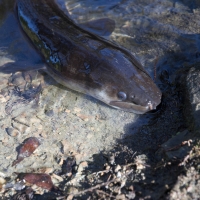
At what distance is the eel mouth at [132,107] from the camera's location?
3.64m

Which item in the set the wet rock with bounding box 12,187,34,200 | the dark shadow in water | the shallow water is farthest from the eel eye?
the wet rock with bounding box 12,187,34,200

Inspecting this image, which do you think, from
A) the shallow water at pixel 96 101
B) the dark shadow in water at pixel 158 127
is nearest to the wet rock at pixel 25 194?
the shallow water at pixel 96 101

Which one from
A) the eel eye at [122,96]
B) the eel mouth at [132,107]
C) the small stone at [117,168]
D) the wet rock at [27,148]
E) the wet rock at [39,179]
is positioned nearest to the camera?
the small stone at [117,168]

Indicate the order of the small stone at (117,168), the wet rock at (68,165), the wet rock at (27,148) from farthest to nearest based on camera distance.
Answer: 1. the wet rock at (27,148)
2. the wet rock at (68,165)
3. the small stone at (117,168)

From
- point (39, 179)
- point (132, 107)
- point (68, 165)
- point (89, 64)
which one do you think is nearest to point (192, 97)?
point (132, 107)

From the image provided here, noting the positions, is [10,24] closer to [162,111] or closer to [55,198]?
[162,111]

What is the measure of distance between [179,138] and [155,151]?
274 millimetres

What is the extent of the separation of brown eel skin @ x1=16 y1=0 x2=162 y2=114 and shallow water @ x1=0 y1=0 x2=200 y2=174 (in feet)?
0.60

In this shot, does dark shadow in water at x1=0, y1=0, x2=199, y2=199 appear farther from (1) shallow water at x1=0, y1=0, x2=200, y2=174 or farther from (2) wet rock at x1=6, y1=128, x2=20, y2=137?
(2) wet rock at x1=6, y1=128, x2=20, y2=137

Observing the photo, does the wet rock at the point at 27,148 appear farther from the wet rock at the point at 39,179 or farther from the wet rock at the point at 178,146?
the wet rock at the point at 178,146

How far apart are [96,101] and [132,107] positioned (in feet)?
1.89

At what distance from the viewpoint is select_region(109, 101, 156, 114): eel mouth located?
364 cm

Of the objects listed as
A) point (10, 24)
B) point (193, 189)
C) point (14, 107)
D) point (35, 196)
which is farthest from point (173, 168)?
point (10, 24)

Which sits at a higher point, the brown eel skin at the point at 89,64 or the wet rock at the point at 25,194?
the brown eel skin at the point at 89,64
